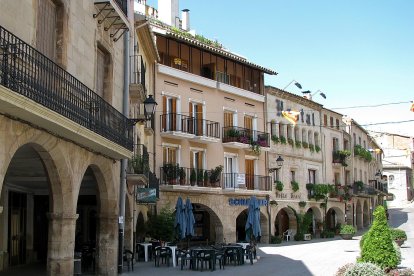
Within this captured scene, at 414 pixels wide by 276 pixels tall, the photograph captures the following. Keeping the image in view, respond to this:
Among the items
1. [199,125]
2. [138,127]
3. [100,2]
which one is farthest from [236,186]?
[100,2]

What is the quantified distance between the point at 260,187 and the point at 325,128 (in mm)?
12706

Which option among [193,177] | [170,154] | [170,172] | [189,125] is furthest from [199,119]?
[170,172]

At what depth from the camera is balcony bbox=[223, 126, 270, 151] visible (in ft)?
107

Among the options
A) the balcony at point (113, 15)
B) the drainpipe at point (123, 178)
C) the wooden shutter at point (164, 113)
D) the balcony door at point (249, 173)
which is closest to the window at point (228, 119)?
the balcony door at point (249, 173)

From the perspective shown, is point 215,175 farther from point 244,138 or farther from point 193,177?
point 244,138

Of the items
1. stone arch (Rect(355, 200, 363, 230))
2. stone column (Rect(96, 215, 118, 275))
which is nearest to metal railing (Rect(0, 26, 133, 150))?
stone column (Rect(96, 215, 118, 275))

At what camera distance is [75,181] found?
12641 millimetres

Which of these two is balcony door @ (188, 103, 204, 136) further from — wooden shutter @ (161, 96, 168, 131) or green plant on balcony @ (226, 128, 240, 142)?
green plant on balcony @ (226, 128, 240, 142)

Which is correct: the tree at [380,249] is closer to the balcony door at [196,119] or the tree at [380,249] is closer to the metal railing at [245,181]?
the balcony door at [196,119]

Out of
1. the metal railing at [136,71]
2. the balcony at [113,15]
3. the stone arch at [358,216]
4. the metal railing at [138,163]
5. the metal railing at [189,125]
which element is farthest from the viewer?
the stone arch at [358,216]

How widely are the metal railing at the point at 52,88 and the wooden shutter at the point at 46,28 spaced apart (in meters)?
0.64

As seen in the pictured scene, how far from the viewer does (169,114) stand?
29.3 meters

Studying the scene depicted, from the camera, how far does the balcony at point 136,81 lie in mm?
18719

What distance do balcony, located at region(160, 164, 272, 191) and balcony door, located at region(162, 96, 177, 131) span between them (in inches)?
82.3
